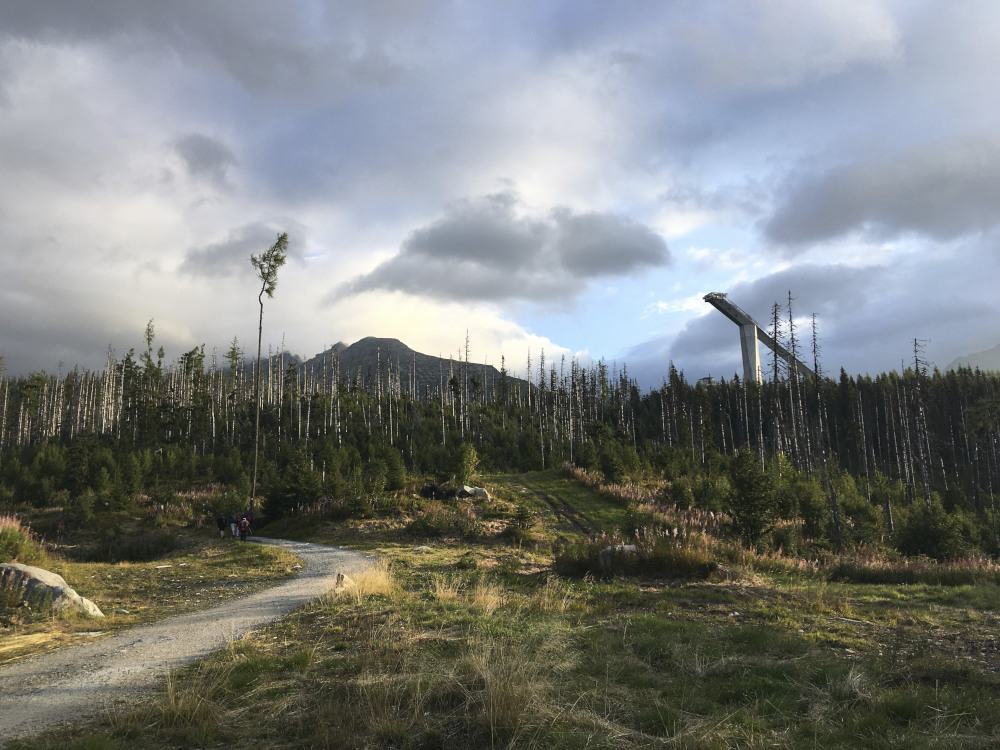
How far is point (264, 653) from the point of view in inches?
292

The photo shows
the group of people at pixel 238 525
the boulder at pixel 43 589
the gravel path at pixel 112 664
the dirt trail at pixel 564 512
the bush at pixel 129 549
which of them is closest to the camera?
the gravel path at pixel 112 664

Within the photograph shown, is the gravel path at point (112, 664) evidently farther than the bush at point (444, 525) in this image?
No

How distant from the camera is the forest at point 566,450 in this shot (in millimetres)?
27391

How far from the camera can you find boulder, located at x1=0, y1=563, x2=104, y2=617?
10383 millimetres

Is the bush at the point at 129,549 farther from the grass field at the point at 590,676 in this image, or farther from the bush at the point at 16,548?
the grass field at the point at 590,676

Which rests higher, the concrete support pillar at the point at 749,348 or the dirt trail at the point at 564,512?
the concrete support pillar at the point at 749,348

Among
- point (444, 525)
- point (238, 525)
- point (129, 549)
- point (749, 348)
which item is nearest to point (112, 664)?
point (444, 525)

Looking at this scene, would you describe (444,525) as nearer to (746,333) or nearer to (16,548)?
(16,548)

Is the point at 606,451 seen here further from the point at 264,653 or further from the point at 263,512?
the point at 264,653

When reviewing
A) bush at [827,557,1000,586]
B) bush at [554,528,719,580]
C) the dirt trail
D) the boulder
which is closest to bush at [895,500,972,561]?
bush at [827,557,1000,586]

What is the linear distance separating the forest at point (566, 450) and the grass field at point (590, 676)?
41.9ft

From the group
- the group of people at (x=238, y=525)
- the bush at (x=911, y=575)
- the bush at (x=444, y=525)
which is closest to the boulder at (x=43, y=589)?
the group of people at (x=238, y=525)

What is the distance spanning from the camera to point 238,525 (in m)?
24.5

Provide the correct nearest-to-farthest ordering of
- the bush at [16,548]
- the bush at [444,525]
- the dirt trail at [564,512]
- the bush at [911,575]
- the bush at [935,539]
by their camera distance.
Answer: the bush at [16,548]
the bush at [911,575]
the bush at [935,539]
the bush at [444,525]
the dirt trail at [564,512]
